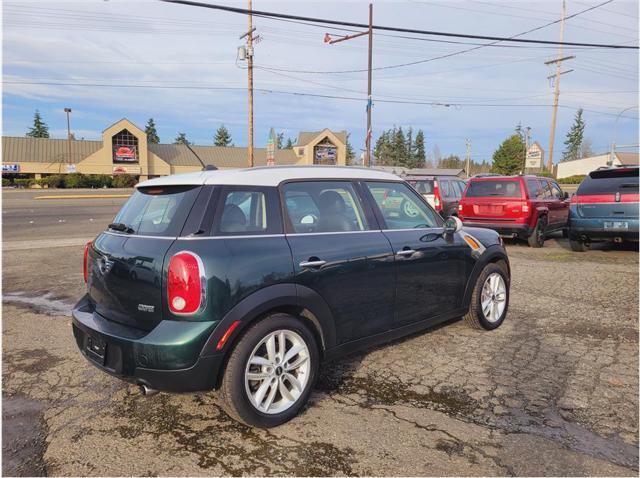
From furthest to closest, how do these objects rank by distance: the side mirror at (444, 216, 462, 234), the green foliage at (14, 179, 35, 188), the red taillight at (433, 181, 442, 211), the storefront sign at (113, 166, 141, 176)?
1. the storefront sign at (113, 166, 141, 176)
2. the green foliage at (14, 179, 35, 188)
3. the red taillight at (433, 181, 442, 211)
4. the side mirror at (444, 216, 462, 234)

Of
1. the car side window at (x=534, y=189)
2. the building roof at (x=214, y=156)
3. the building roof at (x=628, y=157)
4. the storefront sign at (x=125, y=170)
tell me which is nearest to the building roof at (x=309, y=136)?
the building roof at (x=214, y=156)

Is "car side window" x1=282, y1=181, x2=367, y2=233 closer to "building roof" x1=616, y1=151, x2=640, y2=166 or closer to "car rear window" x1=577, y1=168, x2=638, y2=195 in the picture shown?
"car rear window" x1=577, y1=168, x2=638, y2=195

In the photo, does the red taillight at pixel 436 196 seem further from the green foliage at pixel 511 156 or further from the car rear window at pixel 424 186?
the green foliage at pixel 511 156

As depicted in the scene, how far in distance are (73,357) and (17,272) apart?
15.7ft

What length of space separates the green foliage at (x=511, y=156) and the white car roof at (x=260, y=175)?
288ft

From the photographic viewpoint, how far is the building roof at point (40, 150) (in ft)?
184

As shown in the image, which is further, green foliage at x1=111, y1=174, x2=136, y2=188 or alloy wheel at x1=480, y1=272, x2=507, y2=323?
green foliage at x1=111, y1=174, x2=136, y2=188

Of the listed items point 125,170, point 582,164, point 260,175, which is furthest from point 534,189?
point 582,164

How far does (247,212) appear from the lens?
325cm

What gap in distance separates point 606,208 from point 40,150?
6414 centimetres

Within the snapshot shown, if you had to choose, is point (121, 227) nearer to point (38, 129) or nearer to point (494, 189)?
point (494, 189)

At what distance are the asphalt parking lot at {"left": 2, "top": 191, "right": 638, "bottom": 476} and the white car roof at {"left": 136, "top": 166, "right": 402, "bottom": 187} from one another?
1.64 m

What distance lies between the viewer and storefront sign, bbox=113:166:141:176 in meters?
57.1

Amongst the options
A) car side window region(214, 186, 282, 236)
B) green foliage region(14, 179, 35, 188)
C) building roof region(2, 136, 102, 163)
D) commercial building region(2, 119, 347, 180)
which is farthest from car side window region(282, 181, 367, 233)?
building roof region(2, 136, 102, 163)
